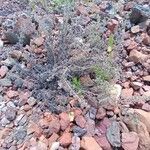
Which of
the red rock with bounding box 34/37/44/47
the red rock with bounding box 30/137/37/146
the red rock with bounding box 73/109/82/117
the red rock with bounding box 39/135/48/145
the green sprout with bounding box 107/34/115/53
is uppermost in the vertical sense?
the green sprout with bounding box 107/34/115/53

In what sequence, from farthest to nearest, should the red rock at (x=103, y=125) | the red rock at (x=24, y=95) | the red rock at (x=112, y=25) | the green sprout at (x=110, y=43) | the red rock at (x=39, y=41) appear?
the red rock at (x=112, y=25), the red rock at (x=39, y=41), the green sprout at (x=110, y=43), the red rock at (x=24, y=95), the red rock at (x=103, y=125)

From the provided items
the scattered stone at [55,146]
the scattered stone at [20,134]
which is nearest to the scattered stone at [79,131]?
the scattered stone at [55,146]

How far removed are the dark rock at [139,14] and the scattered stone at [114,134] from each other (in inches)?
31.6

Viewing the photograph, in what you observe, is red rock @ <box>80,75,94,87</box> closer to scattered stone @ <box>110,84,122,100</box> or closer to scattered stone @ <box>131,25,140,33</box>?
scattered stone @ <box>110,84,122,100</box>

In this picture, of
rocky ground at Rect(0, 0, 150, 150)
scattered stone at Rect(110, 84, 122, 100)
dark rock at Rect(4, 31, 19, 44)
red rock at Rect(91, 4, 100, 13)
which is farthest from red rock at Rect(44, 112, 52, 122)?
red rock at Rect(91, 4, 100, 13)

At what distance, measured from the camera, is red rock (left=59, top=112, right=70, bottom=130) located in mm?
1785

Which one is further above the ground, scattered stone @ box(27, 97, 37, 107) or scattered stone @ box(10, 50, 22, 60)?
scattered stone @ box(10, 50, 22, 60)

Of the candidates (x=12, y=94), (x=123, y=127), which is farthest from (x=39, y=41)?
(x=123, y=127)

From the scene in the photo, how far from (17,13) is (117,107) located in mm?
955

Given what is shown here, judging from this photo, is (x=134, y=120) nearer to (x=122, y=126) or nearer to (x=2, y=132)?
(x=122, y=126)

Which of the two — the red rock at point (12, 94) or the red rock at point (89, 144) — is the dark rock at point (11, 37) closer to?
the red rock at point (12, 94)

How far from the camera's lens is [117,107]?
1.90 m

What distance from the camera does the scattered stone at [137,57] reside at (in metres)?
2.12

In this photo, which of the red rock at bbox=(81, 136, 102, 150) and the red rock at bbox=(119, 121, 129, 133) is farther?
the red rock at bbox=(119, 121, 129, 133)
